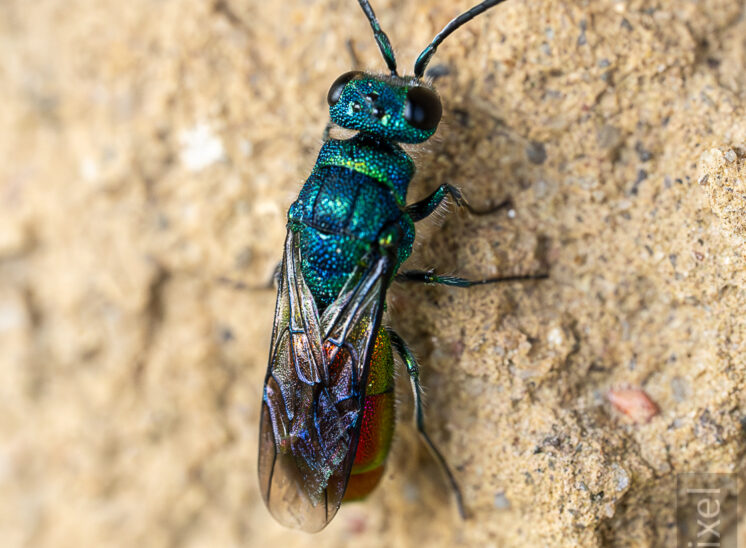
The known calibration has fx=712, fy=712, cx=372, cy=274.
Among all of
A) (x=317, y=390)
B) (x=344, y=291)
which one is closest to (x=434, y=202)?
(x=344, y=291)

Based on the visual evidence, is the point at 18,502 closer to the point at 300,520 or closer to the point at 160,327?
the point at 160,327

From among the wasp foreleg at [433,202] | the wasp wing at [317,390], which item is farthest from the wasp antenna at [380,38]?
the wasp wing at [317,390]

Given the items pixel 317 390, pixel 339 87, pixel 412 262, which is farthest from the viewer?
pixel 412 262

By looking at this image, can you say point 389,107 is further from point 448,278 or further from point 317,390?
point 317,390

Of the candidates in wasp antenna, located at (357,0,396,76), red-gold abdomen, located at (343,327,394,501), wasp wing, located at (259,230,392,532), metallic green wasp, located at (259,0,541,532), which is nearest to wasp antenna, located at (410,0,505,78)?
metallic green wasp, located at (259,0,541,532)

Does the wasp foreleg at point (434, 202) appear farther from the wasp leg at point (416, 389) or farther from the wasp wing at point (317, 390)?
the wasp leg at point (416, 389)

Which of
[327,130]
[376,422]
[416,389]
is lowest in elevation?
[376,422]

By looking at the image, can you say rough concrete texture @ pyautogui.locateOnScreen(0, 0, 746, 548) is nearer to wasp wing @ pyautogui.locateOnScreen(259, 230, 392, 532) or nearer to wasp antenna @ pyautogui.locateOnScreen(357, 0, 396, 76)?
wasp antenna @ pyautogui.locateOnScreen(357, 0, 396, 76)

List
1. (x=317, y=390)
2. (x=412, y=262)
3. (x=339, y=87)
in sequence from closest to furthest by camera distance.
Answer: (x=317, y=390), (x=339, y=87), (x=412, y=262)
